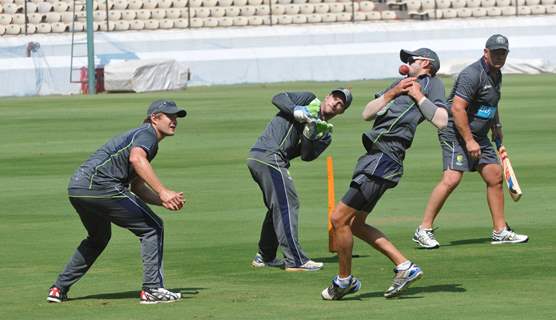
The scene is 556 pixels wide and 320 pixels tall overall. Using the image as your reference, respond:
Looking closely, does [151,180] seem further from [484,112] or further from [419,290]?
[484,112]

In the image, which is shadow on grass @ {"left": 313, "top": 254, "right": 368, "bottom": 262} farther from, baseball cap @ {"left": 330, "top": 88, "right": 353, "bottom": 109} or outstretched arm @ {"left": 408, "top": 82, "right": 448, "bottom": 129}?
outstretched arm @ {"left": 408, "top": 82, "right": 448, "bottom": 129}

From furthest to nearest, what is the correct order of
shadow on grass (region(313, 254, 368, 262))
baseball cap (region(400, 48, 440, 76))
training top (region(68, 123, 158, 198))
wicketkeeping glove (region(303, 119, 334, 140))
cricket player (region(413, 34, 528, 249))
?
cricket player (region(413, 34, 528, 249)), shadow on grass (region(313, 254, 368, 262)), wicketkeeping glove (region(303, 119, 334, 140)), baseball cap (region(400, 48, 440, 76)), training top (region(68, 123, 158, 198))

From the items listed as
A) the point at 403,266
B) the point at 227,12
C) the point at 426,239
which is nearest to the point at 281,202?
the point at 426,239

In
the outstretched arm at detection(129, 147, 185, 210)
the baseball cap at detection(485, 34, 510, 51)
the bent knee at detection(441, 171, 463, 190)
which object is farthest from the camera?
the bent knee at detection(441, 171, 463, 190)

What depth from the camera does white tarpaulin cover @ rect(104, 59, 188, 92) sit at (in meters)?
48.5

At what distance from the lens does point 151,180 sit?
10188mm

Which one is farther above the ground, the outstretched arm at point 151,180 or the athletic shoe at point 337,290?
the outstretched arm at point 151,180

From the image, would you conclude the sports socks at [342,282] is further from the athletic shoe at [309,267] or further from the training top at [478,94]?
the training top at [478,94]

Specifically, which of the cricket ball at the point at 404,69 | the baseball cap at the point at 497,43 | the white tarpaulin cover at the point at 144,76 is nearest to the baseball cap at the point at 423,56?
the cricket ball at the point at 404,69

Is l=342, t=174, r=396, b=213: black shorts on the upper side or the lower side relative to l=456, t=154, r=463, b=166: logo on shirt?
upper

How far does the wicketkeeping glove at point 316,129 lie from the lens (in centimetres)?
1204

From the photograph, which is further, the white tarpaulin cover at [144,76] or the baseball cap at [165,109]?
the white tarpaulin cover at [144,76]

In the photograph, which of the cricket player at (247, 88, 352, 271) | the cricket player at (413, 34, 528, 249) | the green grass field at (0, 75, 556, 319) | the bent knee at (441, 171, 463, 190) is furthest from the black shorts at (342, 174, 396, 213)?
the bent knee at (441, 171, 463, 190)

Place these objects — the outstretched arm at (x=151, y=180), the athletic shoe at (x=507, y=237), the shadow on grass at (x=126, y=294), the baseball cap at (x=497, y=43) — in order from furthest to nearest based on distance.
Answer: the athletic shoe at (x=507, y=237) → the baseball cap at (x=497, y=43) → the shadow on grass at (x=126, y=294) → the outstretched arm at (x=151, y=180)
